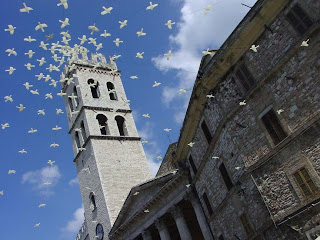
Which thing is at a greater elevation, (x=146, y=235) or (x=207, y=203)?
(x=146, y=235)

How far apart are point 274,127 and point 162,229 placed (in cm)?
1528

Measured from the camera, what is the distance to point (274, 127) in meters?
13.3

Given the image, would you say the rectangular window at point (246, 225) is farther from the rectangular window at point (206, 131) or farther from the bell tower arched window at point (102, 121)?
the bell tower arched window at point (102, 121)

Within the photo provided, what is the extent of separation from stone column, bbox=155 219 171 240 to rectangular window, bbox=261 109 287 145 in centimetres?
1485

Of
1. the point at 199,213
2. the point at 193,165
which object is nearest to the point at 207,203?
the point at 193,165

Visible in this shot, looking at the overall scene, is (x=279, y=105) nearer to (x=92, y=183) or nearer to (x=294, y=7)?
(x=294, y=7)

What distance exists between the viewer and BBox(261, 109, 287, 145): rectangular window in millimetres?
13062

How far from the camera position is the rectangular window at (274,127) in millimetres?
13062

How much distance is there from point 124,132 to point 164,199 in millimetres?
12904

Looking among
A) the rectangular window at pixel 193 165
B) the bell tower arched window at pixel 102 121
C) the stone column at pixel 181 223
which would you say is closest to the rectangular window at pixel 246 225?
the rectangular window at pixel 193 165

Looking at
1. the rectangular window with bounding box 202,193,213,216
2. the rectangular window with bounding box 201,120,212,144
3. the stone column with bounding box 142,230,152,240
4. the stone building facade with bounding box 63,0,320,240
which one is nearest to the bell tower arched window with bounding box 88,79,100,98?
the stone column with bounding box 142,230,152,240

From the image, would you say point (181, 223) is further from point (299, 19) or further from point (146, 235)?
point (299, 19)

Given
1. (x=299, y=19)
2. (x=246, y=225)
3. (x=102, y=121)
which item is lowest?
(x=246, y=225)

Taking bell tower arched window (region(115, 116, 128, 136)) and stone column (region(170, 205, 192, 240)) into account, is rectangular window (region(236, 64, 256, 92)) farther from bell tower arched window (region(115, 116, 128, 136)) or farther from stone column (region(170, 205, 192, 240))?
bell tower arched window (region(115, 116, 128, 136))
